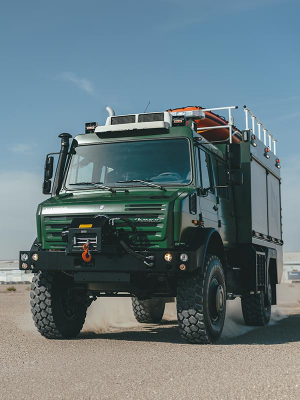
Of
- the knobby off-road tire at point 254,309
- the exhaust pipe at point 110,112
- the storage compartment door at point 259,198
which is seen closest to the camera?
the exhaust pipe at point 110,112

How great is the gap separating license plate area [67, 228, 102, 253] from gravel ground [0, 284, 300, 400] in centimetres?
135

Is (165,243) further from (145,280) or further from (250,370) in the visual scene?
(250,370)

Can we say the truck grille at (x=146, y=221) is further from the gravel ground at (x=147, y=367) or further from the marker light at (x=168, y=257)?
the gravel ground at (x=147, y=367)

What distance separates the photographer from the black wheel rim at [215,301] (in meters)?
9.09

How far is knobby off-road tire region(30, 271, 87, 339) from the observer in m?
9.33

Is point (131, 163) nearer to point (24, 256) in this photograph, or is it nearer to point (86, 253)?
point (86, 253)

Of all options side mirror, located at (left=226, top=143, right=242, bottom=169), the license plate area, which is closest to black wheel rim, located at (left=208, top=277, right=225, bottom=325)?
side mirror, located at (left=226, top=143, right=242, bottom=169)

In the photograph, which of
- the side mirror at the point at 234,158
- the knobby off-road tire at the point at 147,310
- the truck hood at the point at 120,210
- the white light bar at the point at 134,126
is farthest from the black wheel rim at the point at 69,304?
the side mirror at the point at 234,158

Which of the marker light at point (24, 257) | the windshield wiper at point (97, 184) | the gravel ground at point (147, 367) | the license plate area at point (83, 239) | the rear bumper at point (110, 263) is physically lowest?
the gravel ground at point (147, 367)

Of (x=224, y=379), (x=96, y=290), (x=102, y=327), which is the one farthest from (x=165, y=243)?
(x=102, y=327)

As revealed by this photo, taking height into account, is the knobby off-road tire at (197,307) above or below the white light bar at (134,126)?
below

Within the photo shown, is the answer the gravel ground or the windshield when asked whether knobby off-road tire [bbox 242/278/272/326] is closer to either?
the gravel ground

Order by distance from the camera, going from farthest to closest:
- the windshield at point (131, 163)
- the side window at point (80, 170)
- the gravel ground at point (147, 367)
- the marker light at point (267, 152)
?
the marker light at point (267, 152), the side window at point (80, 170), the windshield at point (131, 163), the gravel ground at point (147, 367)

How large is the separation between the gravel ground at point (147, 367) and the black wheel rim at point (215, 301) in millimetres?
412
